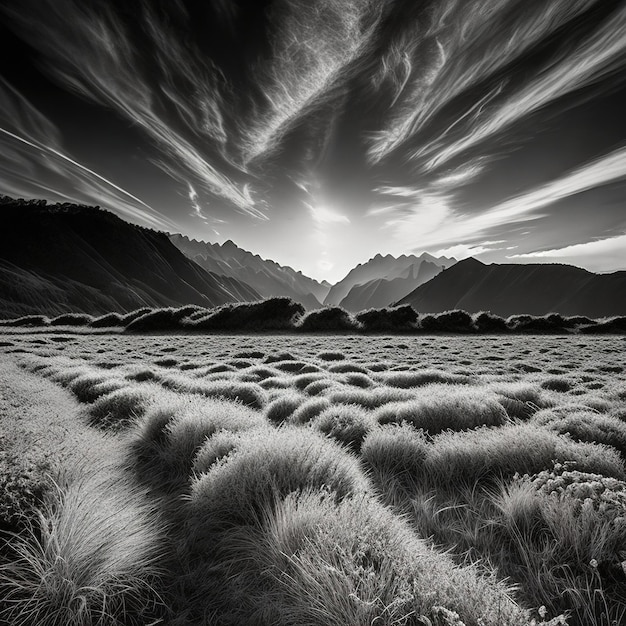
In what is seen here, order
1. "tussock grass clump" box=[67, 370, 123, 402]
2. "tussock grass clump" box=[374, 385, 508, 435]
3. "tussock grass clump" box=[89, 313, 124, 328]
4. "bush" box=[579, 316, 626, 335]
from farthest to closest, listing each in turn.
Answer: "tussock grass clump" box=[89, 313, 124, 328], "bush" box=[579, 316, 626, 335], "tussock grass clump" box=[67, 370, 123, 402], "tussock grass clump" box=[374, 385, 508, 435]

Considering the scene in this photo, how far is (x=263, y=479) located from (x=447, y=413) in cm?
374

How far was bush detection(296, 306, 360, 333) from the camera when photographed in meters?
40.9

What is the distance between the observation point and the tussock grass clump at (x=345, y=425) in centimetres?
489

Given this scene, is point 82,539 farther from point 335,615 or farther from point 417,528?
point 417,528

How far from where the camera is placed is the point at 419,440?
4.38m

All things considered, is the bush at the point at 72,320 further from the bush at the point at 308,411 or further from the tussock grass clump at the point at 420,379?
the bush at the point at 308,411

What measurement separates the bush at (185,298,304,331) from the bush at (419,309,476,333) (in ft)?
56.9

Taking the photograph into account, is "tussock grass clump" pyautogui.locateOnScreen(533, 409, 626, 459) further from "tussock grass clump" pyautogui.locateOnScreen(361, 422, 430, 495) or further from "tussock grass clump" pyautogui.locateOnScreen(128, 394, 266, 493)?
"tussock grass clump" pyautogui.locateOnScreen(128, 394, 266, 493)

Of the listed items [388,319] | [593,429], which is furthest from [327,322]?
[593,429]

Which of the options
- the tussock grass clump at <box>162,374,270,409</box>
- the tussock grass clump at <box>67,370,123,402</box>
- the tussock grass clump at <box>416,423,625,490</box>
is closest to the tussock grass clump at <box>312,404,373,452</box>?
the tussock grass clump at <box>416,423,625,490</box>

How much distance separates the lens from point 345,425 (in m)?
5.16

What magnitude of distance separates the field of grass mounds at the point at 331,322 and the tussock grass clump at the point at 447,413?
112 feet

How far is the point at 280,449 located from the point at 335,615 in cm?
177

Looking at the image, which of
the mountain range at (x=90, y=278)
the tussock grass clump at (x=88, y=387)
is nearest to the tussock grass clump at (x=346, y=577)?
the tussock grass clump at (x=88, y=387)
